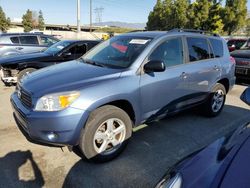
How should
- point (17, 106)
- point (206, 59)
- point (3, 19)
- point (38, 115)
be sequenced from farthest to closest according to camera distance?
point (3, 19) → point (206, 59) → point (17, 106) → point (38, 115)

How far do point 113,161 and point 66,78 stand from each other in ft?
4.12

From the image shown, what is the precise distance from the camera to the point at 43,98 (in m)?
3.05

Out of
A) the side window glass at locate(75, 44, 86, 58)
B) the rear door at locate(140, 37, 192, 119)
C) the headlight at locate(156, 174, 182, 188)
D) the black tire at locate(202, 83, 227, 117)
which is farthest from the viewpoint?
the side window glass at locate(75, 44, 86, 58)

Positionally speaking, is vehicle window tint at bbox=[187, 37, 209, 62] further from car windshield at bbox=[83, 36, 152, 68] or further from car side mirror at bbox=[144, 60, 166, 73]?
car side mirror at bbox=[144, 60, 166, 73]

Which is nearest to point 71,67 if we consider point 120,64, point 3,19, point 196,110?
point 120,64

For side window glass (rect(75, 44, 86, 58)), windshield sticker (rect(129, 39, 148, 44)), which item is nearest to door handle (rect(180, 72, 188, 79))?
windshield sticker (rect(129, 39, 148, 44))

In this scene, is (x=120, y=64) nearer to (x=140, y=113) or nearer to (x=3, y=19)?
(x=140, y=113)

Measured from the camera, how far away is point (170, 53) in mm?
4148

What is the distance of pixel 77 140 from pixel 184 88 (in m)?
2.06

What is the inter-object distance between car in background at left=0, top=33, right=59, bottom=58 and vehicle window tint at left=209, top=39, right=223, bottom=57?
308 inches

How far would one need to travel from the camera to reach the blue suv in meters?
3.01

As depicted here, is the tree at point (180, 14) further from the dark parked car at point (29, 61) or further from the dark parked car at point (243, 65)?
the dark parked car at point (29, 61)

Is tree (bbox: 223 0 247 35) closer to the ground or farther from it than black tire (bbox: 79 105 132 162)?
farther from it

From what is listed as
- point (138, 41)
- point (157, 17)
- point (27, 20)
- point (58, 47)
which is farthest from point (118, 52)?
point (27, 20)
